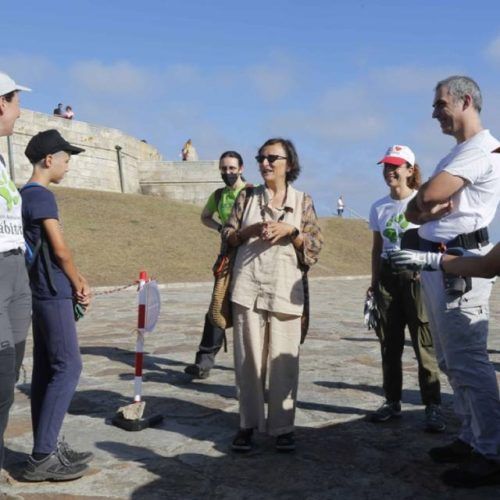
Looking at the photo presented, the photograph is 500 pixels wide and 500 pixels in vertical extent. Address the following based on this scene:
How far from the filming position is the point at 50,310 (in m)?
3.72

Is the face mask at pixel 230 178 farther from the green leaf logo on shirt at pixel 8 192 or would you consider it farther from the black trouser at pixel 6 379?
the black trouser at pixel 6 379

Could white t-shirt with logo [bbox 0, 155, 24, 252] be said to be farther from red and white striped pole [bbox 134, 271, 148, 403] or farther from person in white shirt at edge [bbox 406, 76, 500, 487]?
person in white shirt at edge [bbox 406, 76, 500, 487]

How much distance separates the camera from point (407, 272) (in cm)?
469

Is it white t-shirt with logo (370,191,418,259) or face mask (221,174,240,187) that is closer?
white t-shirt with logo (370,191,418,259)

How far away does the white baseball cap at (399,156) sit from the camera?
4.81m

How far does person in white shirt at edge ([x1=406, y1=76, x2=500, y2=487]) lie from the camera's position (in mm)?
3496

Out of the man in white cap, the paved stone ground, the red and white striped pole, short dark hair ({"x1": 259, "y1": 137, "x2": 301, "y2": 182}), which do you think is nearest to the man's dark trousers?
the paved stone ground

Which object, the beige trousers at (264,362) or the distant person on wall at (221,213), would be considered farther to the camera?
the distant person on wall at (221,213)

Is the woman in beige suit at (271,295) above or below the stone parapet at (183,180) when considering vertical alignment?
below

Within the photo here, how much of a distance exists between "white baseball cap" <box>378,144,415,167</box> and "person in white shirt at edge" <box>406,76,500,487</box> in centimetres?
113

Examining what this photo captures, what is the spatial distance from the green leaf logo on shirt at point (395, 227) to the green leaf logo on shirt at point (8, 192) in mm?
2612

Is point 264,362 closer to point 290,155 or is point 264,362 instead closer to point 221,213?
point 290,155

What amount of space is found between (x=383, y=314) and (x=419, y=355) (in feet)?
1.18

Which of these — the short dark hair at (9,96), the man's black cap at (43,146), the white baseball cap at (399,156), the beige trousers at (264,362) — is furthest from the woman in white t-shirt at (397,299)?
the short dark hair at (9,96)
